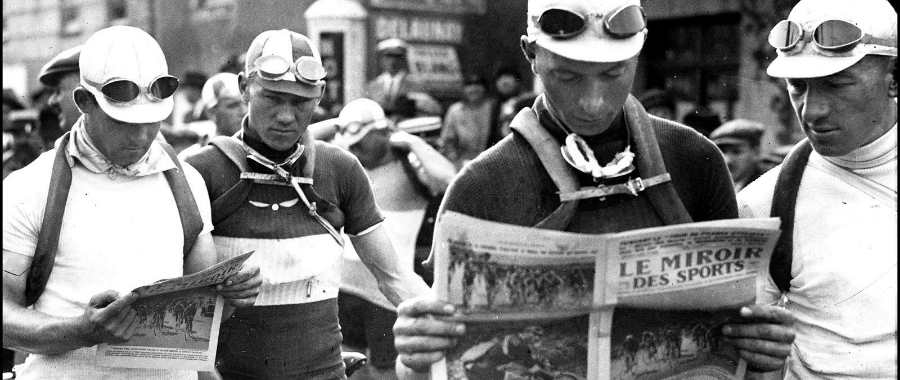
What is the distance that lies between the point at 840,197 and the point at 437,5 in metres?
14.2

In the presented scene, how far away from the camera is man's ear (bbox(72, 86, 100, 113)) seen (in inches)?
154

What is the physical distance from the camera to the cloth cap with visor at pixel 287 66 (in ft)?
15.4

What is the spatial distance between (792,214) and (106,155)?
7.04 ft

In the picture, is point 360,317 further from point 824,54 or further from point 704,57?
point 704,57

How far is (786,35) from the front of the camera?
11.1 feet

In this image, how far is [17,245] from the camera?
3.66m

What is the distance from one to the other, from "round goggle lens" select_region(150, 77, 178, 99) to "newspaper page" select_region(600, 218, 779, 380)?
1.87m

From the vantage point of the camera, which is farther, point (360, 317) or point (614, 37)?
point (360, 317)

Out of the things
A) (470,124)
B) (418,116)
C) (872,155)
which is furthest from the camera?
(470,124)

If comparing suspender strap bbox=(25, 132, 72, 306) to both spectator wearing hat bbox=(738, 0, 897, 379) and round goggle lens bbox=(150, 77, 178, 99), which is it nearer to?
round goggle lens bbox=(150, 77, 178, 99)

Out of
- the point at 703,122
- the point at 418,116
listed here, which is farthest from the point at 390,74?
the point at 703,122

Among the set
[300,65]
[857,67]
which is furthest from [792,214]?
[300,65]

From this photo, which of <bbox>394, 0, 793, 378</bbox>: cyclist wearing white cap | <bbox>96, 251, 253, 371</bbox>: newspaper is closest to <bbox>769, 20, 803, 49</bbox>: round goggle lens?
<bbox>394, 0, 793, 378</bbox>: cyclist wearing white cap

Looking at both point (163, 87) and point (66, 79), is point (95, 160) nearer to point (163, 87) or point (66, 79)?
point (163, 87)
